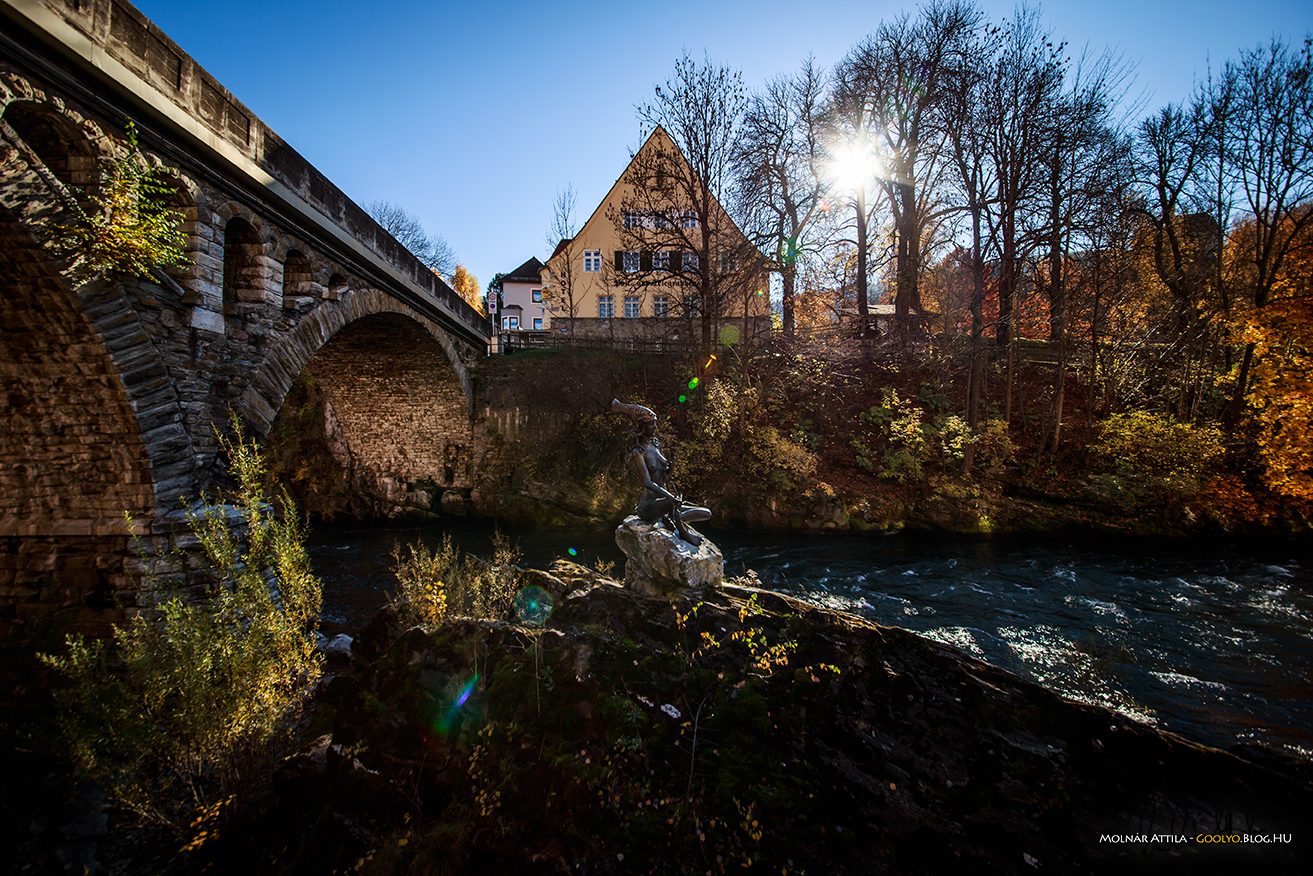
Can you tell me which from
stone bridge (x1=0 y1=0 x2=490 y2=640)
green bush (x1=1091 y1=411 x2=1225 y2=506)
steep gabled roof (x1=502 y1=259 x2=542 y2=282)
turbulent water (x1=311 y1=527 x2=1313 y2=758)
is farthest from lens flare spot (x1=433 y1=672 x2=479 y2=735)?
steep gabled roof (x1=502 y1=259 x2=542 y2=282)

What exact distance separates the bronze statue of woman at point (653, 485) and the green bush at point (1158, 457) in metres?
13.1

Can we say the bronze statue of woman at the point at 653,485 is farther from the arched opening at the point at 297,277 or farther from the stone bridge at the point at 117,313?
the arched opening at the point at 297,277

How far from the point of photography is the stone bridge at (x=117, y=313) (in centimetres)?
458

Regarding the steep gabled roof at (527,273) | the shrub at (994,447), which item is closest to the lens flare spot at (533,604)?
the shrub at (994,447)

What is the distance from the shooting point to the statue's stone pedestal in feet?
13.2

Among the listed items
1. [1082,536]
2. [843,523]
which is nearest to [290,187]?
[843,523]

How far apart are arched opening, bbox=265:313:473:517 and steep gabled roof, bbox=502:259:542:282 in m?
24.9

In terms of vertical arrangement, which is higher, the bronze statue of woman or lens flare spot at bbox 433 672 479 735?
the bronze statue of woman

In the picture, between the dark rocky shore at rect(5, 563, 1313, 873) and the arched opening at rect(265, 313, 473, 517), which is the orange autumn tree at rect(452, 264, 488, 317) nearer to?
the arched opening at rect(265, 313, 473, 517)

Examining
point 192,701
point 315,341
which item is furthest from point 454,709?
point 315,341

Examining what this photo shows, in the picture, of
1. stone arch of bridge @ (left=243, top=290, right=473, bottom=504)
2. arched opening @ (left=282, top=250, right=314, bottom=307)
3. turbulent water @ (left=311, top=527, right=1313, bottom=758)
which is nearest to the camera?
turbulent water @ (left=311, top=527, right=1313, bottom=758)

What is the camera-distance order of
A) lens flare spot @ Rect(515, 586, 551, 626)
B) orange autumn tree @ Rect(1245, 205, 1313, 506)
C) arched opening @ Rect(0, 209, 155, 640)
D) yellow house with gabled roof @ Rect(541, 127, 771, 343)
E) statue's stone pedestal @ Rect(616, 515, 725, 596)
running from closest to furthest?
statue's stone pedestal @ Rect(616, 515, 725, 596)
lens flare spot @ Rect(515, 586, 551, 626)
arched opening @ Rect(0, 209, 155, 640)
orange autumn tree @ Rect(1245, 205, 1313, 506)
yellow house with gabled roof @ Rect(541, 127, 771, 343)

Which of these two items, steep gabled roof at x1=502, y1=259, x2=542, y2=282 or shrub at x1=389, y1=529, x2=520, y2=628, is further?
steep gabled roof at x1=502, y1=259, x2=542, y2=282

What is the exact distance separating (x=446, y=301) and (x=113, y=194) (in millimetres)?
10486
